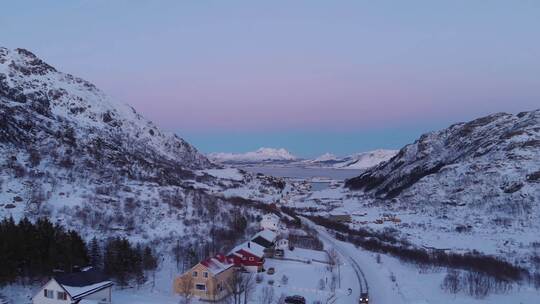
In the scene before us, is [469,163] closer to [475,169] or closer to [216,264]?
[475,169]

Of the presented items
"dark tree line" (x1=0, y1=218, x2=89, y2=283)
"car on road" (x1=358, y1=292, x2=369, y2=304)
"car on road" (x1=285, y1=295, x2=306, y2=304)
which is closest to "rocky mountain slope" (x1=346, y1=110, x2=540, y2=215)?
"car on road" (x1=358, y1=292, x2=369, y2=304)

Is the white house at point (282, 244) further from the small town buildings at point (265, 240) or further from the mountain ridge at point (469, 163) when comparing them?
the mountain ridge at point (469, 163)

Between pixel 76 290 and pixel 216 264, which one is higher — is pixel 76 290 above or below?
below

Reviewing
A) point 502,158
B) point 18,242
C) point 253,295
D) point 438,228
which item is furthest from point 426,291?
point 502,158

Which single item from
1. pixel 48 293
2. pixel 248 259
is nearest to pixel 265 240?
pixel 248 259

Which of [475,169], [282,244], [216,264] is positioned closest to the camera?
[216,264]

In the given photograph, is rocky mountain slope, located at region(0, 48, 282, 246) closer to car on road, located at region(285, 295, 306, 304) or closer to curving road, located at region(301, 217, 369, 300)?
curving road, located at region(301, 217, 369, 300)

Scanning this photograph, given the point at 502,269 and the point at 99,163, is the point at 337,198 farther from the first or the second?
the point at 502,269
